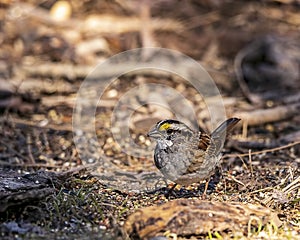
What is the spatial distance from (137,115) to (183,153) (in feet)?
5.72

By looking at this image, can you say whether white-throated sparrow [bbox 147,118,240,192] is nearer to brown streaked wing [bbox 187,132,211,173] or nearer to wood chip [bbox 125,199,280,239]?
brown streaked wing [bbox 187,132,211,173]

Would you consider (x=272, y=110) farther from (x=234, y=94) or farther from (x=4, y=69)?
(x=4, y=69)

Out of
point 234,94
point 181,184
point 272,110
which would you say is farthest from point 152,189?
point 234,94

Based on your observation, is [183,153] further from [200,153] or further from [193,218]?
[193,218]

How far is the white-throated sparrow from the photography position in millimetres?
4383

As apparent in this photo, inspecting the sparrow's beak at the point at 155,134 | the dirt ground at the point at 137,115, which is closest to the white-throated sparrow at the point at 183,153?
the sparrow's beak at the point at 155,134

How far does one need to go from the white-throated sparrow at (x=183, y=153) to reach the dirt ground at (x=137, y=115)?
0.17 meters

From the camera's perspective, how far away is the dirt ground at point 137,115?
3609mm

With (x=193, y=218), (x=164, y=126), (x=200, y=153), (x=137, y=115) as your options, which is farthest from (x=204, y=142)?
(x=137, y=115)

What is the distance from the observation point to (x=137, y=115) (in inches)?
245

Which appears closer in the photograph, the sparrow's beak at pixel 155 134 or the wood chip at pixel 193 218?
the wood chip at pixel 193 218

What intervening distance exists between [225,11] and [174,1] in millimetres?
756

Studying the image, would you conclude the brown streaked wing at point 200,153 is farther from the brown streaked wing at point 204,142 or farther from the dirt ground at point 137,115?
the dirt ground at point 137,115

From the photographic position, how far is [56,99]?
22.2 ft
